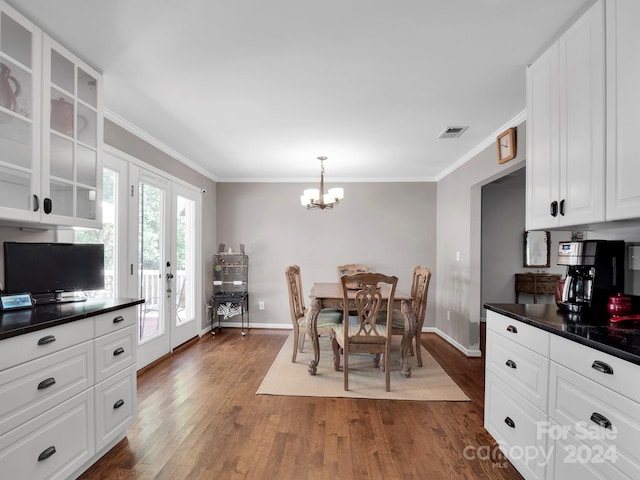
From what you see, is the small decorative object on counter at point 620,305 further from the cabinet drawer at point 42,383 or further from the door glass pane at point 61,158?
the door glass pane at point 61,158

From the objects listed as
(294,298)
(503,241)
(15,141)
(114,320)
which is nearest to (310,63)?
(15,141)

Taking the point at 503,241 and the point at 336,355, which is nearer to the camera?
the point at 336,355

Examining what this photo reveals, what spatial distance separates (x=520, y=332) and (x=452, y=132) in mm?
2229

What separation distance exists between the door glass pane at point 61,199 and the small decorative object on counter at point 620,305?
3.09 metres

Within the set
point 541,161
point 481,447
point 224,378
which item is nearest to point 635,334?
point 541,161

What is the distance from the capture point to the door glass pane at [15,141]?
1.65 meters

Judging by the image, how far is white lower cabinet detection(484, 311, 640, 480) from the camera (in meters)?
1.16

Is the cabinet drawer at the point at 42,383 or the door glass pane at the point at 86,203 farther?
the door glass pane at the point at 86,203

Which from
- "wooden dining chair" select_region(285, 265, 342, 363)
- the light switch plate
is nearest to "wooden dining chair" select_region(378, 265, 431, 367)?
"wooden dining chair" select_region(285, 265, 342, 363)

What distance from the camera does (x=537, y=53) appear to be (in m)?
1.98

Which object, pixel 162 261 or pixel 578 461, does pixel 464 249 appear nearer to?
pixel 578 461

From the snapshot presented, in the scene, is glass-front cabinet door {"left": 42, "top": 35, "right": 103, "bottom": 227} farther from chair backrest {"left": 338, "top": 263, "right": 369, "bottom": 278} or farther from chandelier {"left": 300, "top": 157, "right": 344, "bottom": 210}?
chair backrest {"left": 338, "top": 263, "right": 369, "bottom": 278}

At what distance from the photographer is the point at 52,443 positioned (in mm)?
1579

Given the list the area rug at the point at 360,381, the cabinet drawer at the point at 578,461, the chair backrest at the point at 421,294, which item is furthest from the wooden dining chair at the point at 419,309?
the cabinet drawer at the point at 578,461
